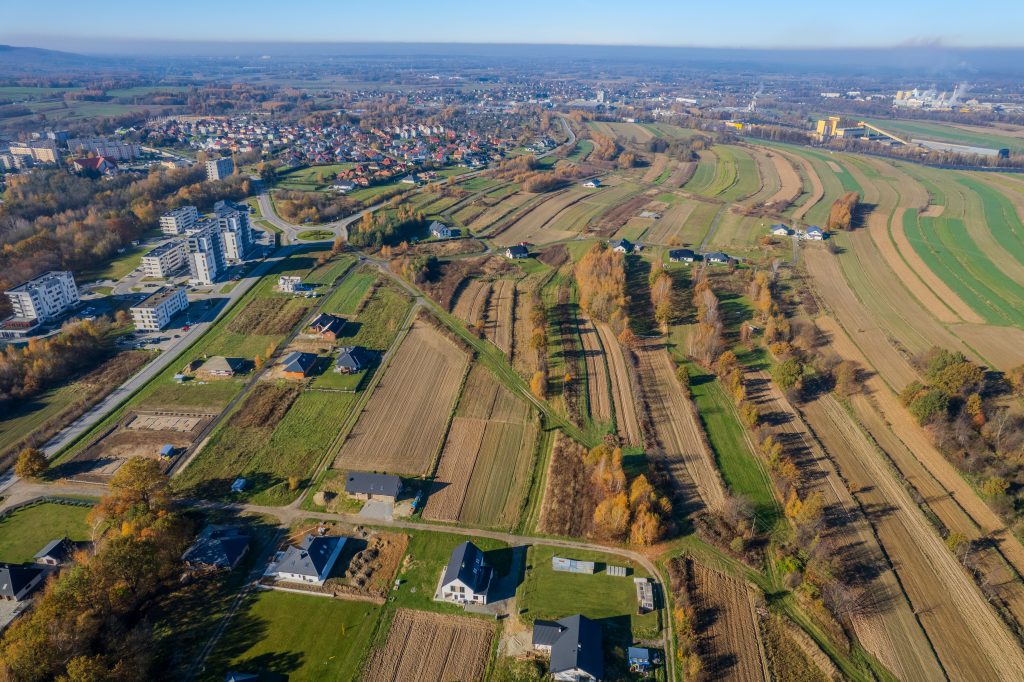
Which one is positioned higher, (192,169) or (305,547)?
(192,169)

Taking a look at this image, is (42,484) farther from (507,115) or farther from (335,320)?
(507,115)

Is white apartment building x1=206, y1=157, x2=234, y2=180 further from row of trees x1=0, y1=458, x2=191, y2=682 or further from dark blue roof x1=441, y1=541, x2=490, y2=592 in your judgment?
dark blue roof x1=441, y1=541, x2=490, y2=592

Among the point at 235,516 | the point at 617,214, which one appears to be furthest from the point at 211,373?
the point at 617,214

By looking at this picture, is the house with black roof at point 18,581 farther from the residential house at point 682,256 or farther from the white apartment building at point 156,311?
the residential house at point 682,256

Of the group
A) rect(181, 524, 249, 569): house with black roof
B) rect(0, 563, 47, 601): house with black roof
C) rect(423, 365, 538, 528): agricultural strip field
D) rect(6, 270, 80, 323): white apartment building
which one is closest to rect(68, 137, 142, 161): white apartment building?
rect(6, 270, 80, 323): white apartment building

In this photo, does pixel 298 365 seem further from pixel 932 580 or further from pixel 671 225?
pixel 671 225

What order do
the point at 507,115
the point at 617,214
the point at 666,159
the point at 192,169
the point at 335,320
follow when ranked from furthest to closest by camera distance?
1. the point at 507,115
2. the point at 666,159
3. the point at 192,169
4. the point at 617,214
5. the point at 335,320

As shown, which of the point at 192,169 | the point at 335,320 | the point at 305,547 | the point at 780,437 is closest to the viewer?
the point at 305,547

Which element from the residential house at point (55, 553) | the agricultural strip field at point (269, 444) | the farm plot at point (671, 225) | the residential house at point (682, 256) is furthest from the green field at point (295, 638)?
the farm plot at point (671, 225)
